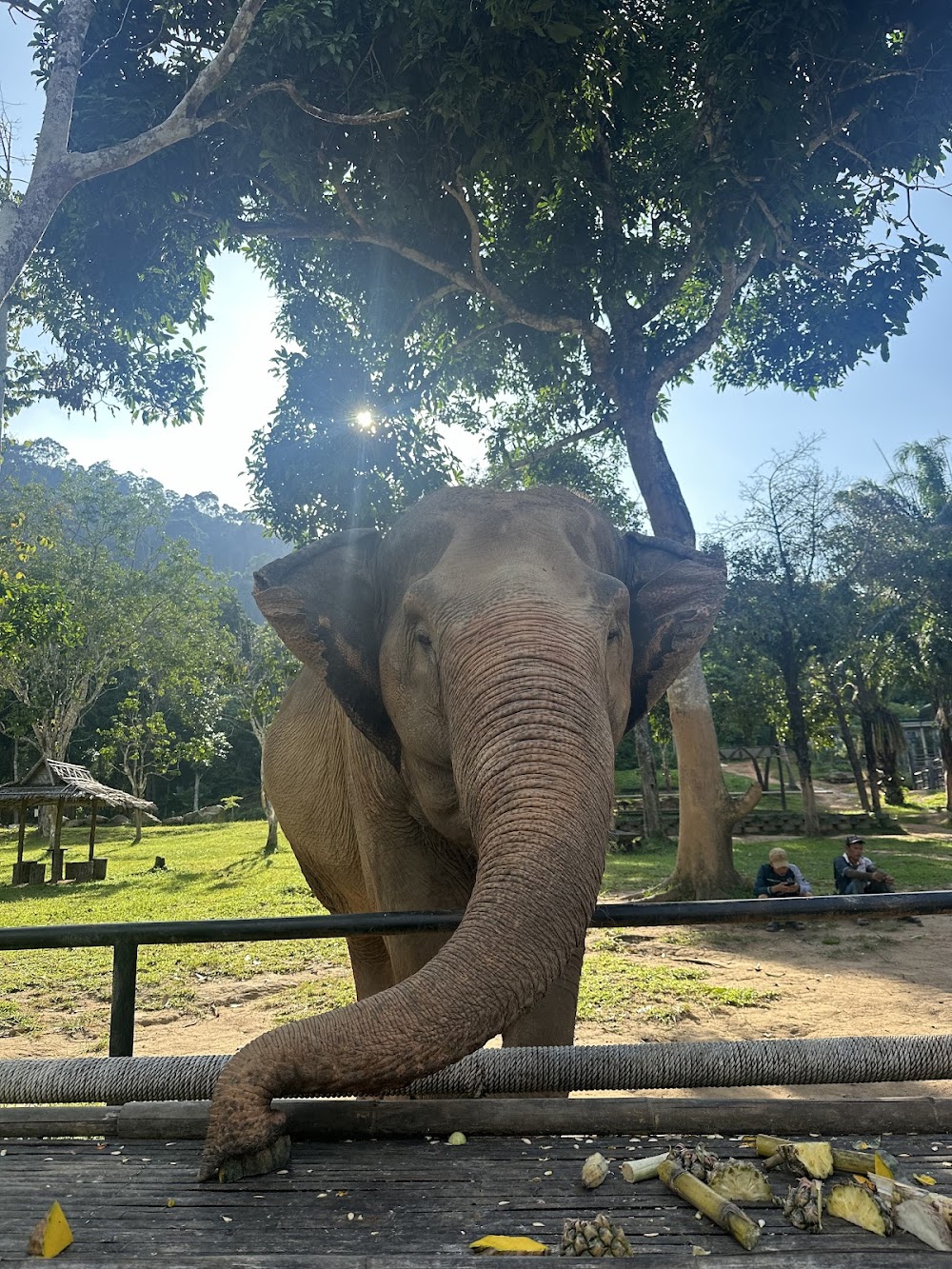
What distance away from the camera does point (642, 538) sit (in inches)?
149

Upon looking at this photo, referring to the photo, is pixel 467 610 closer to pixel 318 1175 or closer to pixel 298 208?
pixel 318 1175

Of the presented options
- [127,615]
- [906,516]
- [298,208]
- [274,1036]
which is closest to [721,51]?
[298,208]

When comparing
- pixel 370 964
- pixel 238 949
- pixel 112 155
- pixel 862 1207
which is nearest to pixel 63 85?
pixel 112 155

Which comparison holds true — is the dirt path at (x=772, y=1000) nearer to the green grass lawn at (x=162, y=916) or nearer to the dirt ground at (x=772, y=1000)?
the dirt ground at (x=772, y=1000)

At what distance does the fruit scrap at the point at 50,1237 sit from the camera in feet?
4.34

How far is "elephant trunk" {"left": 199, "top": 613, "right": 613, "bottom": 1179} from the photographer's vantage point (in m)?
1.60

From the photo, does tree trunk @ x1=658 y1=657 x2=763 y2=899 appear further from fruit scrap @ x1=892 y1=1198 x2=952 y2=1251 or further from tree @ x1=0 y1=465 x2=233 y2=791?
tree @ x1=0 y1=465 x2=233 y2=791

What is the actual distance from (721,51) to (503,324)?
4.42 meters

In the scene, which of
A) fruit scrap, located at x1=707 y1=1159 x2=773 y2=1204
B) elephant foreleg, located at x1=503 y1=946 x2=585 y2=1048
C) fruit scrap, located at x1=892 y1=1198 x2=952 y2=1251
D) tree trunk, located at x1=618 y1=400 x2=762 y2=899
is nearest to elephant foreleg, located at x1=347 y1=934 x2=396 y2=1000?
elephant foreleg, located at x1=503 y1=946 x2=585 y2=1048

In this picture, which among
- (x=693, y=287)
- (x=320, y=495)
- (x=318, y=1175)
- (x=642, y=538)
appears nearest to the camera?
(x=318, y=1175)

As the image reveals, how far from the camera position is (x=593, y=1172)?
157 cm

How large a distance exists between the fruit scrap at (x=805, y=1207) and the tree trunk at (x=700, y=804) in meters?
10.7

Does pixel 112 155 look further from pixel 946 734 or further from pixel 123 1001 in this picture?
pixel 946 734

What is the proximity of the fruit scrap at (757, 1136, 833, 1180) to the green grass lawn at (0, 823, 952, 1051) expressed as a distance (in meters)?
6.46
